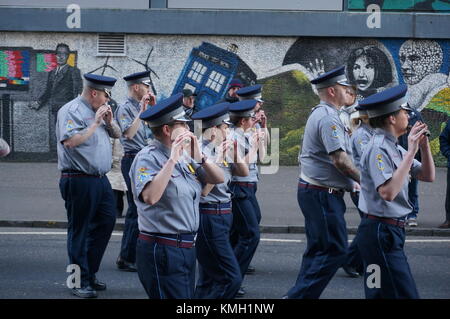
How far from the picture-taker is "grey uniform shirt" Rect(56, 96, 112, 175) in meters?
8.04

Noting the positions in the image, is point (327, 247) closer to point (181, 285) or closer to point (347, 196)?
point (181, 285)

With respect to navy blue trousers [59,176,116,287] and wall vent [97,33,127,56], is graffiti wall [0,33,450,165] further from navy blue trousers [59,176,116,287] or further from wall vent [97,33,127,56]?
navy blue trousers [59,176,116,287]

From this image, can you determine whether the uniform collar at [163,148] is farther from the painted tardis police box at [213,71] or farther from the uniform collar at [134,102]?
A: the painted tardis police box at [213,71]

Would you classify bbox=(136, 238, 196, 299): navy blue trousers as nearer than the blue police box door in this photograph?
Yes

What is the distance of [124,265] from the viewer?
938 cm

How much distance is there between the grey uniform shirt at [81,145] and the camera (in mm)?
8039

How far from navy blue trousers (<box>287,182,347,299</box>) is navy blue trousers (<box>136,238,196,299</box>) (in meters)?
1.85

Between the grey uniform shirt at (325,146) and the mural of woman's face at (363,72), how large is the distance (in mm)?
12093

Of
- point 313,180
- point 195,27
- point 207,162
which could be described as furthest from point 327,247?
point 195,27

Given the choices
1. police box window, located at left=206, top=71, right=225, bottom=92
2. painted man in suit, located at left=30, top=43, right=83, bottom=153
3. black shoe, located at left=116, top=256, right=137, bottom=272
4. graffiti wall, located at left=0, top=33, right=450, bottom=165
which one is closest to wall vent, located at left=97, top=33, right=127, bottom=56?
graffiti wall, located at left=0, top=33, right=450, bottom=165

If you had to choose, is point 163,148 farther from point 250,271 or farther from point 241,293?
point 250,271

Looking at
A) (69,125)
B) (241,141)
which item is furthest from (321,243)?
(69,125)

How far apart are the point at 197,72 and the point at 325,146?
12410 millimetres

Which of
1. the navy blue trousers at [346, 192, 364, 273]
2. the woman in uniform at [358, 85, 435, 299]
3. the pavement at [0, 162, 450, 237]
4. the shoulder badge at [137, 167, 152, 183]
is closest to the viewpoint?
the shoulder badge at [137, 167, 152, 183]
